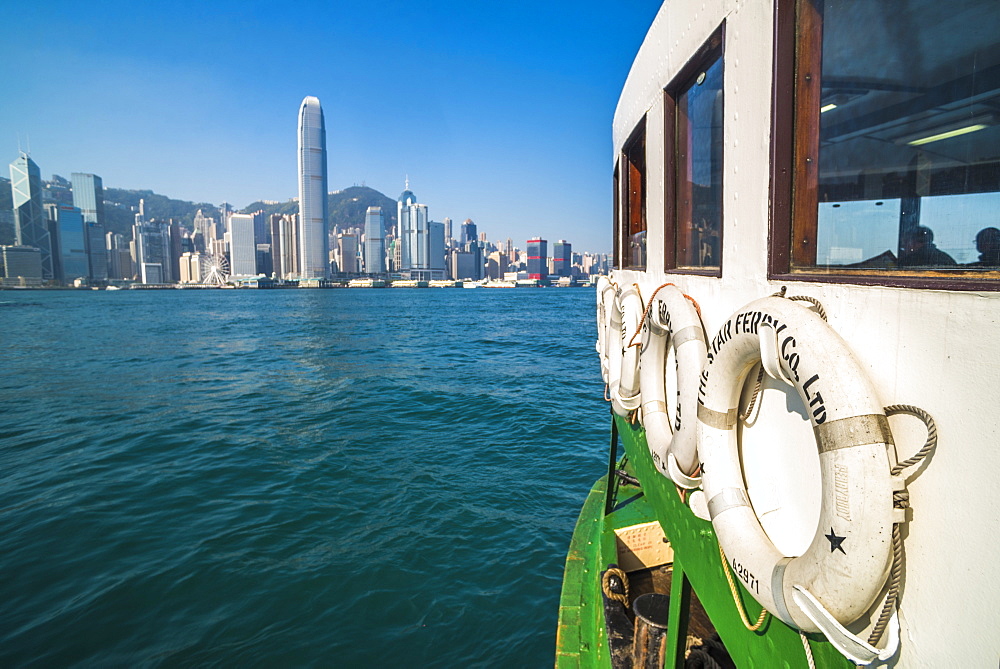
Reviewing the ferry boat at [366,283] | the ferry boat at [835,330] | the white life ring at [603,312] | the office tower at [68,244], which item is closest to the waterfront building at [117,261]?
the office tower at [68,244]

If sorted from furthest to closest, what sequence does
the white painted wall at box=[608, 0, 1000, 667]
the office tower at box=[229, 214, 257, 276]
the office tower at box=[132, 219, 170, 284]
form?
the office tower at box=[229, 214, 257, 276] → the office tower at box=[132, 219, 170, 284] → the white painted wall at box=[608, 0, 1000, 667]

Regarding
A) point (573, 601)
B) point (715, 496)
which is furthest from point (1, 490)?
point (715, 496)

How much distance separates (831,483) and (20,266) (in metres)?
192

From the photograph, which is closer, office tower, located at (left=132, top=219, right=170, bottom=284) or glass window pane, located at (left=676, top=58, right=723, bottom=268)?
glass window pane, located at (left=676, top=58, right=723, bottom=268)

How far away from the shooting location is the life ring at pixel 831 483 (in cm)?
145

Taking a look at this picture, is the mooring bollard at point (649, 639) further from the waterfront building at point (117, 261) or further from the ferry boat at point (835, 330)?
the waterfront building at point (117, 261)

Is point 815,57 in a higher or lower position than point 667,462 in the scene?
higher

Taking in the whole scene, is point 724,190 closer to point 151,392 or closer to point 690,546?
point 690,546

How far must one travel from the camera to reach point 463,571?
8266mm

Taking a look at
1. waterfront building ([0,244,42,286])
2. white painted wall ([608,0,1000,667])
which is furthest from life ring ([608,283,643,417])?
waterfront building ([0,244,42,286])

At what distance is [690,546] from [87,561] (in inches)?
384

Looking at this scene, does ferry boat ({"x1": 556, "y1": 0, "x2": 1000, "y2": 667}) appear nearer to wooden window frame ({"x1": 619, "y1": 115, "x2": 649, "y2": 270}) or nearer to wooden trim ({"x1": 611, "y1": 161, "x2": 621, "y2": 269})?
wooden window frame ({"x1": 619, "y1": 115, "x2": 649, "y2": 270})

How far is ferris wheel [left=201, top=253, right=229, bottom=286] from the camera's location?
177250mm

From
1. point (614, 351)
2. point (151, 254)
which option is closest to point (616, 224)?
point (614, 351)
